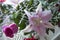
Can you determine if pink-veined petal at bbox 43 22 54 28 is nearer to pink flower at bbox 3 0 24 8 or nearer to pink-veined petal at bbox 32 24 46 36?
pink-veined petal at bbox 32 24 46 36

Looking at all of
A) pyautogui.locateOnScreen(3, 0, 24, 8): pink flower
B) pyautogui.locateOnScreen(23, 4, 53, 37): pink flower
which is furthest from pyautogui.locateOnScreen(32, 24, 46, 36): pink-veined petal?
pyautogui.locateOnScreen(3, 0, 24, 8): pink flower

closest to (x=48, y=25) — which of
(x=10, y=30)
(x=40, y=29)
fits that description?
(x=40, y=29)

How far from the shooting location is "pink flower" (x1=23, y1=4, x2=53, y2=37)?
0.60m

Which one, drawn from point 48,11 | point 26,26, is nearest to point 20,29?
point 26,26

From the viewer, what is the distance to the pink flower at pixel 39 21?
60 centimetres

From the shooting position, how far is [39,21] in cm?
61

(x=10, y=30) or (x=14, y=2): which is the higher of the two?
(x=14, y=2)

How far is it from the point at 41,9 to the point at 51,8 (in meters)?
0.07

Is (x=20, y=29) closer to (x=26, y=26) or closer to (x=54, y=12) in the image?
(x=26, y=26)

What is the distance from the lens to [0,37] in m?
0.79

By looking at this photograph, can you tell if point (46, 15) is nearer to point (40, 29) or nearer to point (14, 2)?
point (40, 29)

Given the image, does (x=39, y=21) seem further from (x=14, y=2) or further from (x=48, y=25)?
(x=14, y=2)

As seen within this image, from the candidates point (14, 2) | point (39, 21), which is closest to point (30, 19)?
point (39, 21)

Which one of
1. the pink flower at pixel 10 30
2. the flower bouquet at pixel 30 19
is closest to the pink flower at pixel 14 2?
the flower bouquet at pixel 30 19
